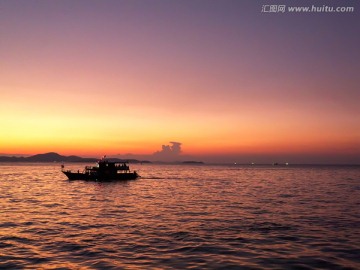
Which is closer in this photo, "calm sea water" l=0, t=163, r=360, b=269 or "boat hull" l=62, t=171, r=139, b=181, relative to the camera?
"calm sea water" l=0, t=163, r=360, b=269

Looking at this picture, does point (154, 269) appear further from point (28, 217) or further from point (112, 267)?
point (28, 217)

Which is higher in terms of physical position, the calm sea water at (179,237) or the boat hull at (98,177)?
the boat hull at (98,177)

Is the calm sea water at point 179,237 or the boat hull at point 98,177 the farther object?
the boat hull at point 98,177

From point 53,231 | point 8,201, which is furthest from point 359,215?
point 8,201

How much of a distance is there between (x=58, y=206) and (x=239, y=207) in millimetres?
21630

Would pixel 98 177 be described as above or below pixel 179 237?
above

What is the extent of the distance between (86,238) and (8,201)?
27.9 m

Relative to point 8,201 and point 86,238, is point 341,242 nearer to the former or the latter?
point 86,238

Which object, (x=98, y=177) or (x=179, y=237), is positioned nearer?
(x=179, y=237)

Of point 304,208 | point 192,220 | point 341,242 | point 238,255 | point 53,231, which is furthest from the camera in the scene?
point 304,208

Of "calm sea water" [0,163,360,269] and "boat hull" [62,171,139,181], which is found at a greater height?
"boat hull" [62,171,139,181]

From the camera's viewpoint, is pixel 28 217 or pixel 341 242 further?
pixel 28 217

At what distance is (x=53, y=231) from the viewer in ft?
88.0

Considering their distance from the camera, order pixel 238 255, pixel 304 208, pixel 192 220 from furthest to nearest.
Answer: pixel 304 208 → pixel 192 220 → pixel 238 255
